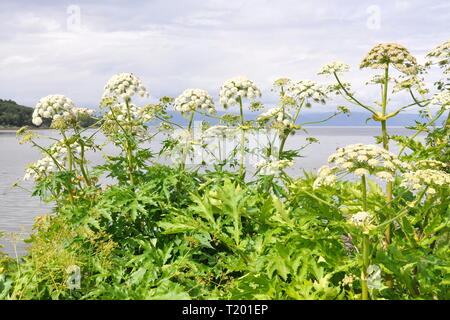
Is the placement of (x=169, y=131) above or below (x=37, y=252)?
above

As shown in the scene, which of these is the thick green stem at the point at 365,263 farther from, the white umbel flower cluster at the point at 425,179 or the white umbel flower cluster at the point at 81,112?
the white umbel flower cluster at the point at 81,112

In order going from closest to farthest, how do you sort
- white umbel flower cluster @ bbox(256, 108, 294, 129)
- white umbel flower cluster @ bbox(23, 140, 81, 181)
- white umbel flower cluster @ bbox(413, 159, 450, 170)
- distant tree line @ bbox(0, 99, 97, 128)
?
1. white umbel flower cluster @ bbox(413, 159, 450, 170)
2. white umbel flower cluster @ bbox(256, 108, 294, 129)
3. white umbel flower cluster @ bbox(23, 140, 81, 181)
4. distant tree line @ bbox(0, 99, 97, 128)

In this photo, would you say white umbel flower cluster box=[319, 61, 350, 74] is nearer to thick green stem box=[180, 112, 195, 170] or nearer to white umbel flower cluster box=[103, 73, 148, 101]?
thick green stem box=[180, 112, 195, 170]

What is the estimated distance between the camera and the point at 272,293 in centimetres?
335

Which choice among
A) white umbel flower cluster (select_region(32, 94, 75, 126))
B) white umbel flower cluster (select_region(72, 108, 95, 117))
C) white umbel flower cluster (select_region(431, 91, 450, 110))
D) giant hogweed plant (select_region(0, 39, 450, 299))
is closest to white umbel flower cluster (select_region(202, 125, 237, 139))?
giant hogweed plant (select_region(0, 39, 450, 299))

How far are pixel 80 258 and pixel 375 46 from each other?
342 centimetres

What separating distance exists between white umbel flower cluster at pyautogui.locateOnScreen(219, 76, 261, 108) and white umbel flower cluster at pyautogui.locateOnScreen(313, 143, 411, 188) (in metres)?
2.18

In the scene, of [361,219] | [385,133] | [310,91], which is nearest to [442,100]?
[385,133]

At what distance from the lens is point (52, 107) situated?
5.14 meters

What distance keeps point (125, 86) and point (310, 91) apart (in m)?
2.16

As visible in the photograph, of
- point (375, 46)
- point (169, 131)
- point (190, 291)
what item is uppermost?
point (375, 46)

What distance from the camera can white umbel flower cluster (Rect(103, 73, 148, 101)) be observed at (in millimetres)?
5207

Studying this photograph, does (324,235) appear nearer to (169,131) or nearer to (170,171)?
(170,171)
